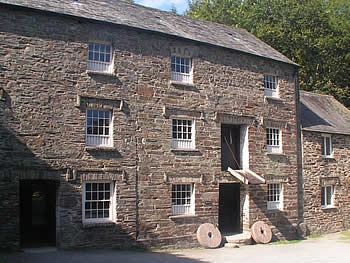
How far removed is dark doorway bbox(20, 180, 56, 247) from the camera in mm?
16234

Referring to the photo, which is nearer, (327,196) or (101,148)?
(101,148)

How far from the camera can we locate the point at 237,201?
20.7m

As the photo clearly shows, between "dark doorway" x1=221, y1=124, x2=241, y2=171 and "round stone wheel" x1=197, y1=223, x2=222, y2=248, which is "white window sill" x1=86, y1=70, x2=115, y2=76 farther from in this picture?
"round stone wheel" x1=197, y1=223, x2=222, y2=248

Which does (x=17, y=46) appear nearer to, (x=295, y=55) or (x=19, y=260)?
(x=19, y=260)

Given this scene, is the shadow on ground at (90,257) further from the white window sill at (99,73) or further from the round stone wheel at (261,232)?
the white window sill at (99,73)

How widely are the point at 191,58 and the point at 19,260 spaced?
1052cm

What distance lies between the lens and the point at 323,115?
26.0 metres

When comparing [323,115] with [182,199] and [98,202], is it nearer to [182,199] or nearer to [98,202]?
[182,199]

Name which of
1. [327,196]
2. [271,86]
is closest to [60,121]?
[271,86]

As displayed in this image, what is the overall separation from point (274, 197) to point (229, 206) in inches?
91.0

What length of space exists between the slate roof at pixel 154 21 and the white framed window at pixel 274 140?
11.6ft

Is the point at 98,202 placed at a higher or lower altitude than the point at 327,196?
higher

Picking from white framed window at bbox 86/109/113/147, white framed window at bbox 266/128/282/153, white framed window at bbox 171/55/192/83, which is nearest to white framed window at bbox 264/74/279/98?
white framed window at bbox 266/128/282/153

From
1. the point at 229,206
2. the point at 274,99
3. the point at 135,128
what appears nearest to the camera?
the point at 135,128
